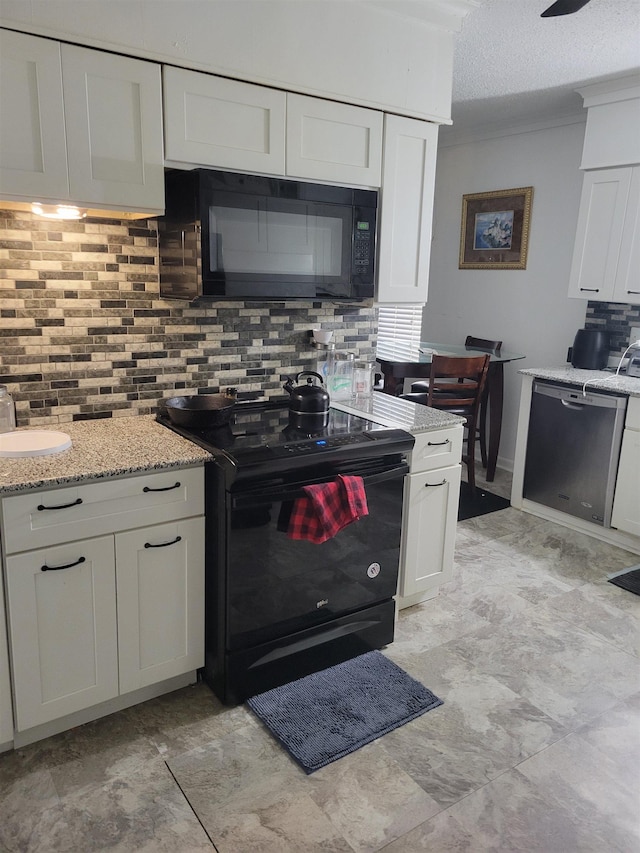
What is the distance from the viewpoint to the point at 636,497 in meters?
3.50

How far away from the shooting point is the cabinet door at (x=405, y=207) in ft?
8.89

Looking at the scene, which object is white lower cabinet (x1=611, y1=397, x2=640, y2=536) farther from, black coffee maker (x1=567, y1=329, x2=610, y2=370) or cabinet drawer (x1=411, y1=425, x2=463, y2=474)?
cabinet drawer (x1=411, y1=425, x2=463, y2=474)

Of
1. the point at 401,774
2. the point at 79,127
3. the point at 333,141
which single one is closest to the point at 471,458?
the point at 333,141

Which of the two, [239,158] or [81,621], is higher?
[239,158]

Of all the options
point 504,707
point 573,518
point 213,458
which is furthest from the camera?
point 573,518

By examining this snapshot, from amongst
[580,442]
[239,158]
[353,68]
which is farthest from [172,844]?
[580,442]

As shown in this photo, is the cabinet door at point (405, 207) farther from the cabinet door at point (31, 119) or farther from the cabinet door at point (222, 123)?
the cabinet door at point (31, 119)

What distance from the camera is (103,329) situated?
7.93ft

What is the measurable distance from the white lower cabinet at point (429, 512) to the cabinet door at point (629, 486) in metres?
1.29

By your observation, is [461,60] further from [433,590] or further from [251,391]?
[433,590]

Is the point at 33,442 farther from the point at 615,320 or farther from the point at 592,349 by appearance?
the point at 615,320

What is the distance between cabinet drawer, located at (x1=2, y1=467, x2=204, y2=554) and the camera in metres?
1.80

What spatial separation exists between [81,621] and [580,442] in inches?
115

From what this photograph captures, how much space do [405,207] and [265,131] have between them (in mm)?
734
